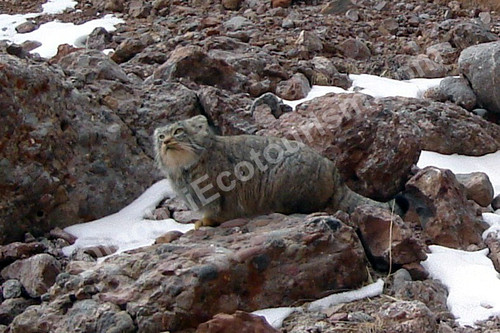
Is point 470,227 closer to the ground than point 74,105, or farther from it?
closer to the ground

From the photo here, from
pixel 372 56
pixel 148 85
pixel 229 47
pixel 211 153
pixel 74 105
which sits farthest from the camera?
pixel 372 56

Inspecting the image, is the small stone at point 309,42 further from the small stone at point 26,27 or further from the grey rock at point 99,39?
the small stone at point 26,27

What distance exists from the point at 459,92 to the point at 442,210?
13.8 ft

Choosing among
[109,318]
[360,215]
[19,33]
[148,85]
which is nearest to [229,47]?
[148,85]

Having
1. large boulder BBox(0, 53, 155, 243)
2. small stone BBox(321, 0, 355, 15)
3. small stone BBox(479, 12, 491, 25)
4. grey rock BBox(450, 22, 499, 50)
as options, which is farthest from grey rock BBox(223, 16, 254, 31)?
large boulder BBox(0, 53, 155, 243)

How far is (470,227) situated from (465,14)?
9.90 meters

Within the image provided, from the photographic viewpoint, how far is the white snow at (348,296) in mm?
5969

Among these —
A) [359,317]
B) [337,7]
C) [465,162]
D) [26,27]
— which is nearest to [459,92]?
[465,162]

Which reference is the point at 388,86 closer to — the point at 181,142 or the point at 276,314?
the point at 181,142

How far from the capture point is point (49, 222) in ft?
26.9

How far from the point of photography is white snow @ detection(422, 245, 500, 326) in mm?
6046

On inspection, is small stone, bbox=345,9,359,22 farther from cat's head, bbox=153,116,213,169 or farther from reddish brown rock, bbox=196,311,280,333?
reddish brown rock, bbox=196,311,280,333

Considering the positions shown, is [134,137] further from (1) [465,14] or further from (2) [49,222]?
(1) [465,14]

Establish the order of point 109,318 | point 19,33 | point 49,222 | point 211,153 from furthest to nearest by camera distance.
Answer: point 19,33 → point 49,222 → point 211,153 → point 109,318
